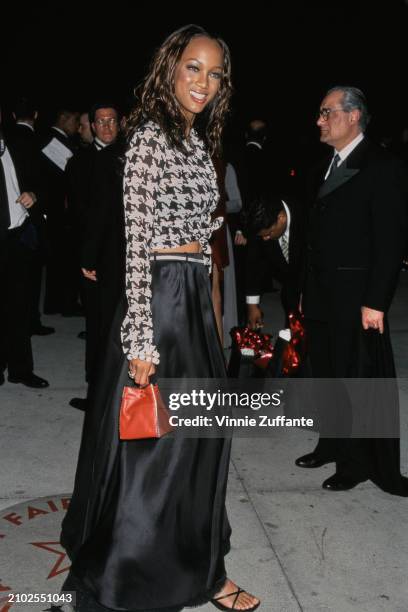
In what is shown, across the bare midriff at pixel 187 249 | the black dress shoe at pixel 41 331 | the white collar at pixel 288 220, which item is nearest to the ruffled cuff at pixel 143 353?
the bare midriff at pixel 187 249

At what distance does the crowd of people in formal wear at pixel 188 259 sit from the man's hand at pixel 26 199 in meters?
Result: 0.01

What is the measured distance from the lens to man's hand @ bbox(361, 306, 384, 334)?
351 cm

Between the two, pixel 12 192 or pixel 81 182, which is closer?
pixel 12 192

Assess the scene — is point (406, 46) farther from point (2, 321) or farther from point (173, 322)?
point (173, 322)

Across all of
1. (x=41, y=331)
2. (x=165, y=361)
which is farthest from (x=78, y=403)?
(x=165, y=361)

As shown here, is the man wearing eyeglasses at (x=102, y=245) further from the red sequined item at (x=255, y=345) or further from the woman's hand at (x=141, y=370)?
the woman's hand at (x=141, y=370)

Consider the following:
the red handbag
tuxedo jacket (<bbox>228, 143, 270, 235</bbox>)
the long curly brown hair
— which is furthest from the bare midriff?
Answer: tuxedo jacket (<bbox>228, 143, 270, 235</bbox>)

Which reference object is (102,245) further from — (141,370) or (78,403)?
(141,370)

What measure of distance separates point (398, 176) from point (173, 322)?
1545mm

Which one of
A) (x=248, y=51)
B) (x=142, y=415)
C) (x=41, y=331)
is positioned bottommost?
(x=41, y=331)

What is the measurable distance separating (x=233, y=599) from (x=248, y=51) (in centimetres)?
2185

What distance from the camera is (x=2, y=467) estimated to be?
400 cm

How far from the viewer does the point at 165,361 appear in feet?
8.23

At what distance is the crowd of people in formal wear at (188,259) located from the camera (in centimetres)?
235
